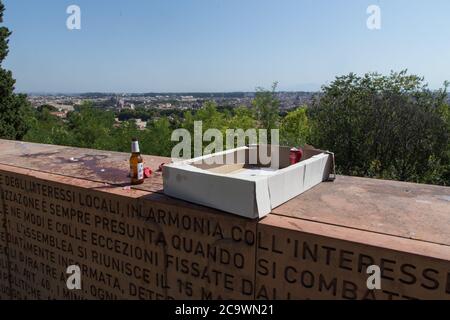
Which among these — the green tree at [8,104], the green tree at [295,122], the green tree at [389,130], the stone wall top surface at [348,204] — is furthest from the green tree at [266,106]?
the stone wall top surface at [348,204]

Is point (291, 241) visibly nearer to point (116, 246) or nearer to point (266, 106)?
point (116, 246)

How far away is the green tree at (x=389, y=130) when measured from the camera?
61.0 ft

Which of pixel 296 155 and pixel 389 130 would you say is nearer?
pixel 296 155

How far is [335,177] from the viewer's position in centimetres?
371

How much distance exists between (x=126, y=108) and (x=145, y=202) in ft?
158

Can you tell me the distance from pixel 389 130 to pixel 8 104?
19.5 meters

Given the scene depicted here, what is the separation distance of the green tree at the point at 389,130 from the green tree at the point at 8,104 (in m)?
15.8

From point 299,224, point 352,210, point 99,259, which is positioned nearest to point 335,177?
point 352,210

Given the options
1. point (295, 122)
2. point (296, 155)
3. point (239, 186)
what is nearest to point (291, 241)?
point (239, 186)

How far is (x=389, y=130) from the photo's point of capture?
61.5 feet

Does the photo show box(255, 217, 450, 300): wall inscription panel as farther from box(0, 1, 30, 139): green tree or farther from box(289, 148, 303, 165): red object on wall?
box(0, 1, 30, 139): green tree

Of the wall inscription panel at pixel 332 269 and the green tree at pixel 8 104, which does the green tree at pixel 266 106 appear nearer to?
the green tree at pixel 8 104

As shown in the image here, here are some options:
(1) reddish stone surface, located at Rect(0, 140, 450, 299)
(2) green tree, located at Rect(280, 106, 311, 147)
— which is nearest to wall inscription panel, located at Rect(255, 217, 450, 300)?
(1) reddish stone surface, located at Rect(0, 140, 450, 299)
